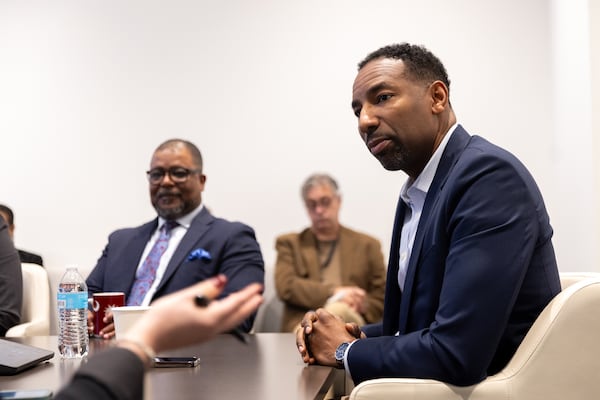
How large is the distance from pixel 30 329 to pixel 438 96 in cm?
252

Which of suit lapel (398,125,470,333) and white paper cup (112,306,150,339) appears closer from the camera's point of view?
suit lapel (398,125,470,333)

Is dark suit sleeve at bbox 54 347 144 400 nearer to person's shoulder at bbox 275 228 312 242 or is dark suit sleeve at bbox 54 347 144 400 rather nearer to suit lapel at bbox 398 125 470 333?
suit lapel at bbox 398 125 470 333

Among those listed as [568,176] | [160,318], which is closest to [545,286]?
[160,318]

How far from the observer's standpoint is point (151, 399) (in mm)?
1526

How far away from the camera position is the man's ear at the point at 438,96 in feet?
7.08

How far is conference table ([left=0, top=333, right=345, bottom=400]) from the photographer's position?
1610mm

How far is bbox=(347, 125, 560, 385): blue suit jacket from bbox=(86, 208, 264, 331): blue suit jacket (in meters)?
1.67

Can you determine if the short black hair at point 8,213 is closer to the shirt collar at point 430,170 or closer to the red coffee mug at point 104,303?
the red coffee mug at point 104,303

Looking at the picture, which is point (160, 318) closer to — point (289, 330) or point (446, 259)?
point (446, 259)

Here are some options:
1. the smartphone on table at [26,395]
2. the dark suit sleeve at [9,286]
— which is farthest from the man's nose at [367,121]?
the dark suit sleeve at [9,286]

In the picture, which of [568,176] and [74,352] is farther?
[568,176]

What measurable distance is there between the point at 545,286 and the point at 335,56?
370 cm

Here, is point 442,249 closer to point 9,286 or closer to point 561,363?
point 561,363

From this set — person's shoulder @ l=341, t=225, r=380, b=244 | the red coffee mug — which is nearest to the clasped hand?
the red coffee mug
